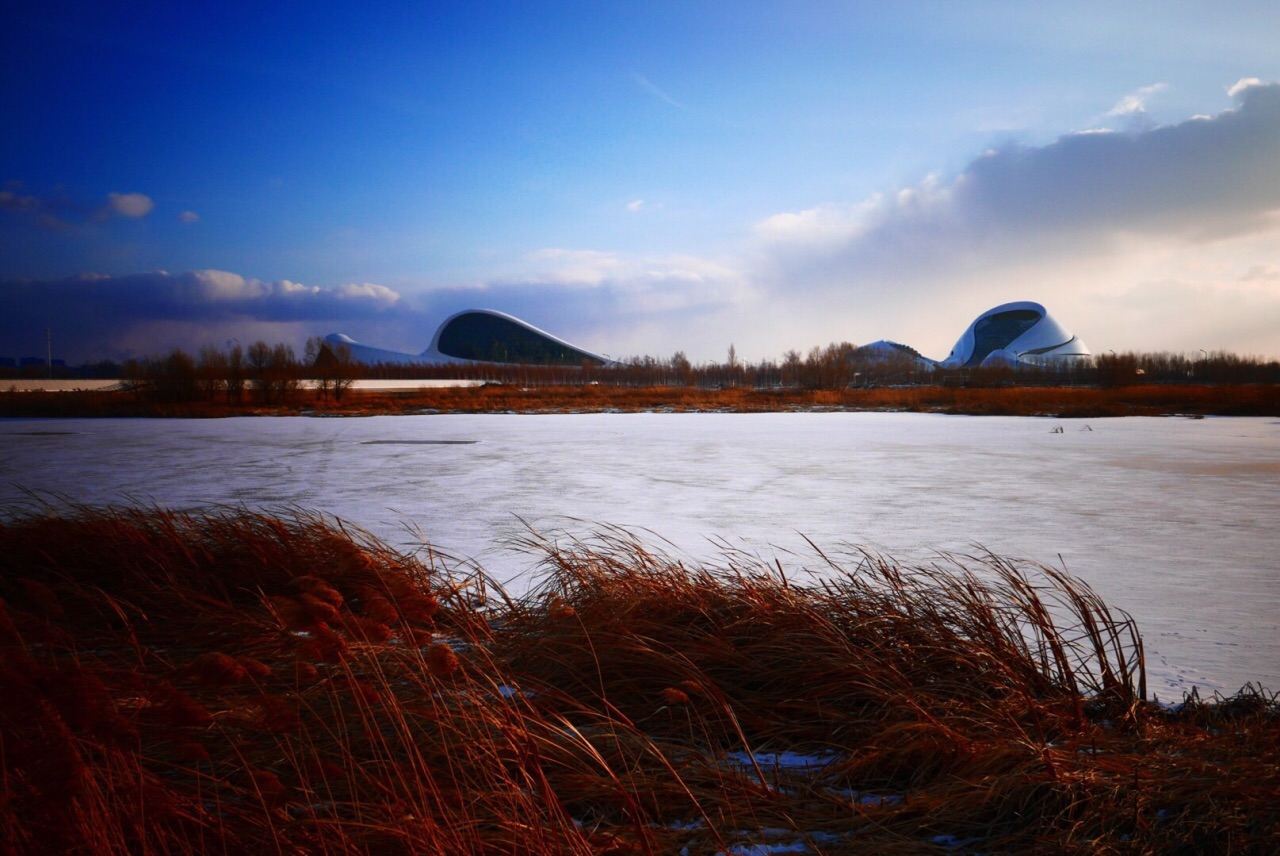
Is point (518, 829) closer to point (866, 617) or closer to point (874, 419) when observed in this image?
point (866, 617)

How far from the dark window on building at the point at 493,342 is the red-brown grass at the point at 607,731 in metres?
76.1

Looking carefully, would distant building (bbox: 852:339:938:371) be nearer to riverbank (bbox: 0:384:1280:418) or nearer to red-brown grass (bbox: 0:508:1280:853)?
riverbank (bbox: 0:384:1280:418)

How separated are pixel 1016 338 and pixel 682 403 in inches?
2637

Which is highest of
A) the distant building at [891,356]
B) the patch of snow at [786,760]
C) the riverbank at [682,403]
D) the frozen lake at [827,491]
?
the distant building at [891,356]

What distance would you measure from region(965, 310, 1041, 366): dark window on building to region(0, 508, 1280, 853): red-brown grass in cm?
9147

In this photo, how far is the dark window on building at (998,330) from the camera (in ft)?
286

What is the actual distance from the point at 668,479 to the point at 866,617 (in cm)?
660

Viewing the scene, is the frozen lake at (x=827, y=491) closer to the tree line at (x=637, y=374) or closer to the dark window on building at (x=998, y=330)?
the tree line at (x=637, y=374)

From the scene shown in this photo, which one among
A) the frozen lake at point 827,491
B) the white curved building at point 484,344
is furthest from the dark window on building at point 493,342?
the frozen lake at point 827,491

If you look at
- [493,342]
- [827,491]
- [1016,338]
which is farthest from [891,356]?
[827,491]

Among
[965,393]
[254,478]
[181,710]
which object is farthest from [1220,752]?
[965,393]

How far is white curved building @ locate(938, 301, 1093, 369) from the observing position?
8225 centimetres

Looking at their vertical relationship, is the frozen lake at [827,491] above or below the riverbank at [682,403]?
below

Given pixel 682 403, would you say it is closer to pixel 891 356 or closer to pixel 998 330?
pixel 891 356
